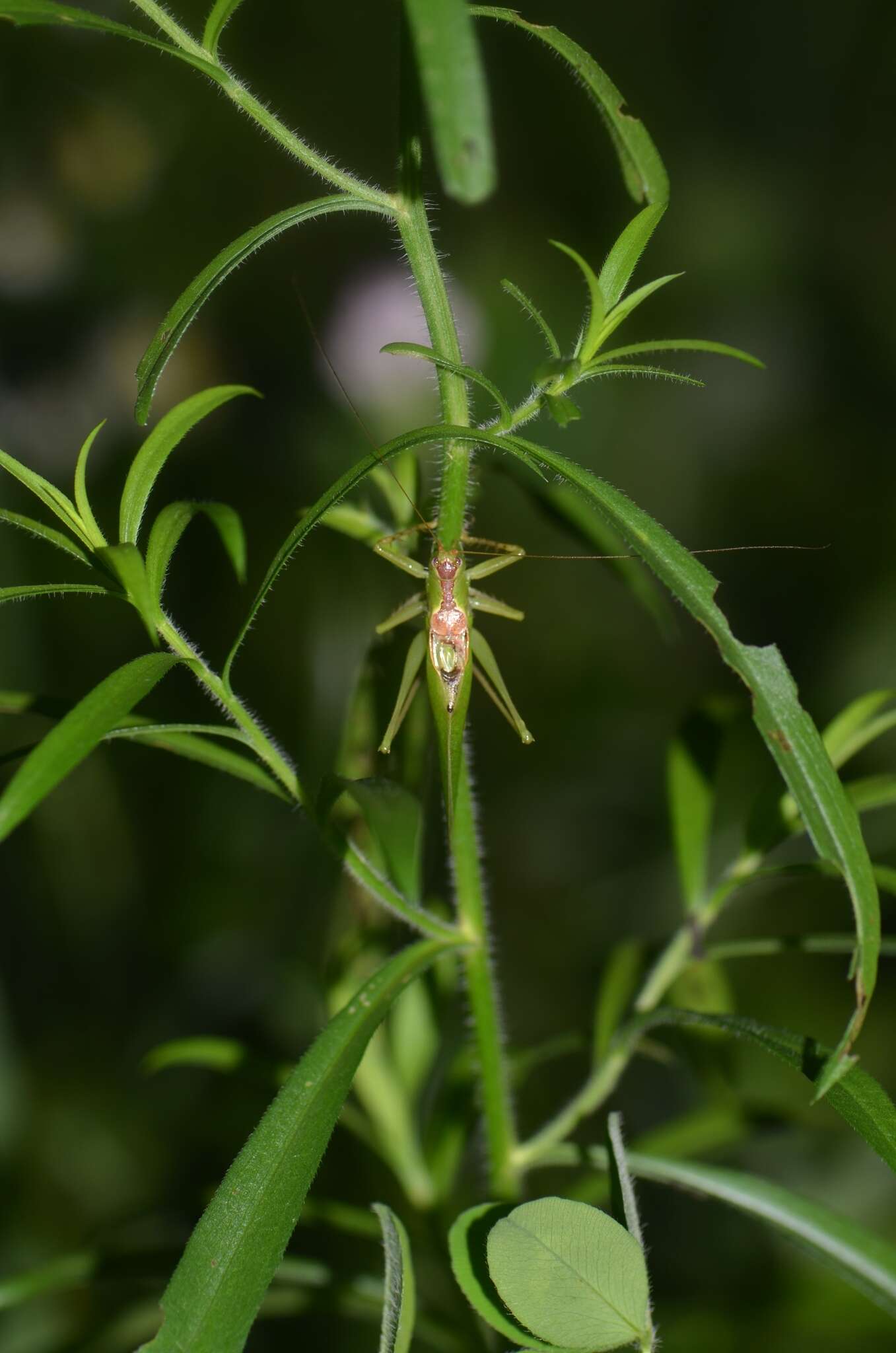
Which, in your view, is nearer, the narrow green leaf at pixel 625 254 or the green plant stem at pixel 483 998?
the narrow green leaf at pixel 625 254

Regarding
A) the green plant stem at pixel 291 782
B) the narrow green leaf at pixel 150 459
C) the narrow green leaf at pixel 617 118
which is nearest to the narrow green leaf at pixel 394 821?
the green plant stem at pixel 291 782

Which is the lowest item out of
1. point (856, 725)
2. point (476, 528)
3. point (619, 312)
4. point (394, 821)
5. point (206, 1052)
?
point (206, 1052)

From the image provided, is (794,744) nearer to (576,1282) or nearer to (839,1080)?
(839,1080)

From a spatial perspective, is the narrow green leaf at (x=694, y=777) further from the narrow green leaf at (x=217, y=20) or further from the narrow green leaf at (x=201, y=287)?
the narrow green leaf at (x=217, y=20)

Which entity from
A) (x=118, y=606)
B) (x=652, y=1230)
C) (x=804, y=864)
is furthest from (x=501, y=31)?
(x=652, y=1230)

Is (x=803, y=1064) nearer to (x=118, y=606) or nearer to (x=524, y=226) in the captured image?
(x=118, y=606)

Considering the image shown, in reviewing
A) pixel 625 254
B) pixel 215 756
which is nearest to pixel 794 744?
pixel 625 254
